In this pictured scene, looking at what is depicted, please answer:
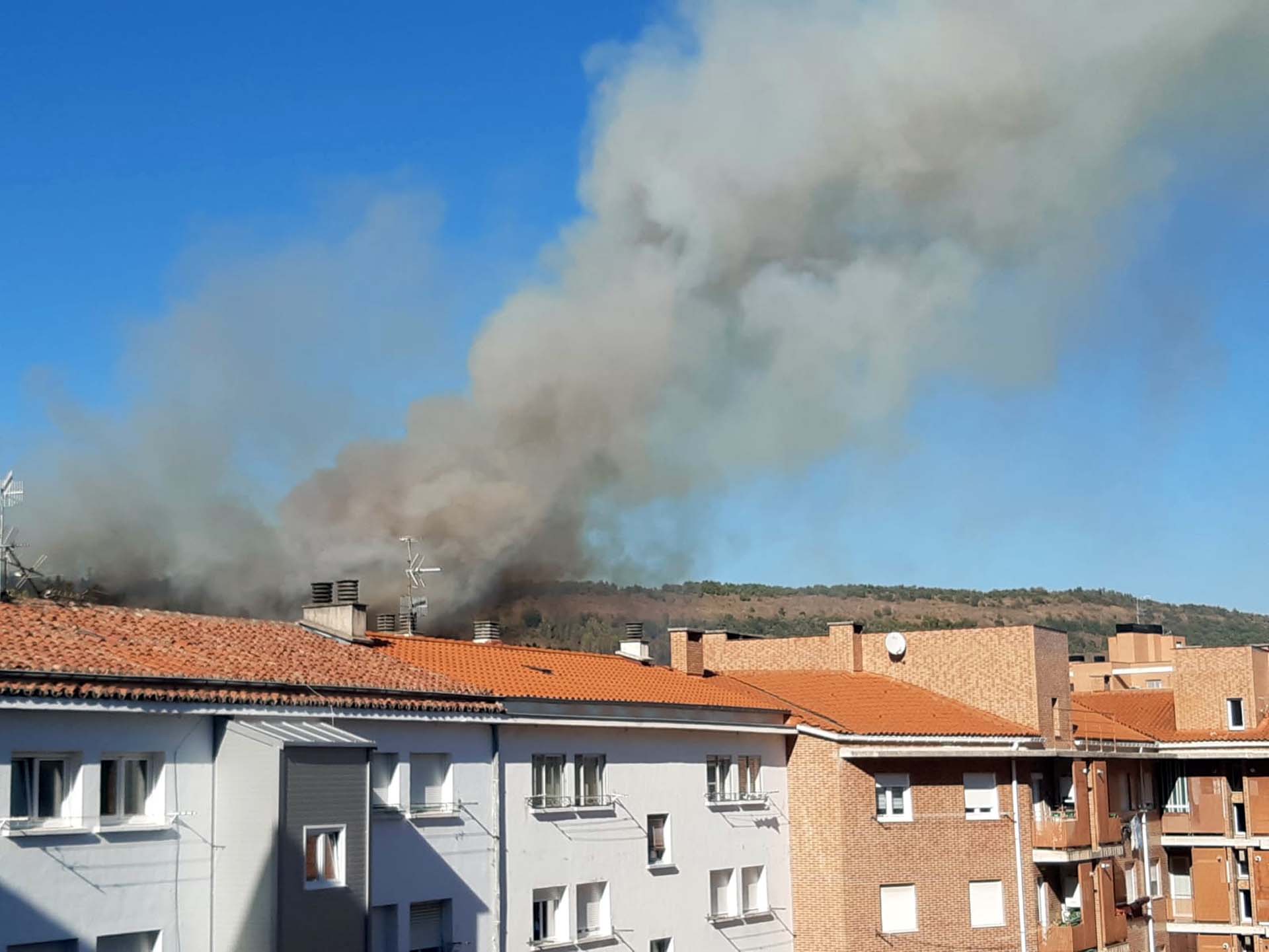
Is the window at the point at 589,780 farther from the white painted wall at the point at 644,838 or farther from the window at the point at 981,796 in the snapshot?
the window at the point at 981,796

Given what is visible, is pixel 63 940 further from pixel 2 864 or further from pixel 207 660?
pixel 207 660

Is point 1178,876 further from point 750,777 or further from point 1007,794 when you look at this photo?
point 750,777

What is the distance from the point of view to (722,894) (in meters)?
39.1

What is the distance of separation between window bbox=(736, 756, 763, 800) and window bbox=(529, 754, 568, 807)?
6967mm

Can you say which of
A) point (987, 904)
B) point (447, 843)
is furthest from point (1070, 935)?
point (447, 843)

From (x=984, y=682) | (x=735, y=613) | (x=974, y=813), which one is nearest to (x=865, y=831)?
(x=974, y=813)

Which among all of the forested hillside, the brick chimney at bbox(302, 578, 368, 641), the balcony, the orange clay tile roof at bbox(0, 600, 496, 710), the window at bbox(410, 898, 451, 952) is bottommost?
the balcony

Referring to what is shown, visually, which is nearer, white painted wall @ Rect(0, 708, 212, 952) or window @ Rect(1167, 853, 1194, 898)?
white painted wall @ Rect(0, 708, 212, 952)

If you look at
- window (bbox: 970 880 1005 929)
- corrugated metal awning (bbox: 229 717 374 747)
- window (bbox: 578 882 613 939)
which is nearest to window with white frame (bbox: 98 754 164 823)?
corrugated metal awning (bbox: 229 717 374 747)

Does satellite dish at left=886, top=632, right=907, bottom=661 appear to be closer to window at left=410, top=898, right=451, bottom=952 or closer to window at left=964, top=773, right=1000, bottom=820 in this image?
window at left=964, top=773, right=1000, bottom=820

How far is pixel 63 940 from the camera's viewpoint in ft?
75.7

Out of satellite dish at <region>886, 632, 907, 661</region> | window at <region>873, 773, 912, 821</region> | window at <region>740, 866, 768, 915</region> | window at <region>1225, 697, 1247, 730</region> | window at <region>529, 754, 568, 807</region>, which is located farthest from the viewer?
window at <region>1225, 697, 1247, 730</region>

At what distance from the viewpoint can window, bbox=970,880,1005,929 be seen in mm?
43062

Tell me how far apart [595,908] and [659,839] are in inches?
111
